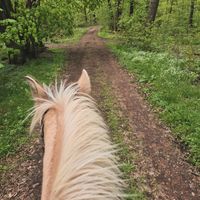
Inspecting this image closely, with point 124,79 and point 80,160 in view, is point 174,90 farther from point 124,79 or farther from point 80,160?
point 80,160

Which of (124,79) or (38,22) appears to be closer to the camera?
(124,79)

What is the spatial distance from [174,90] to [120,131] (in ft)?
10.9

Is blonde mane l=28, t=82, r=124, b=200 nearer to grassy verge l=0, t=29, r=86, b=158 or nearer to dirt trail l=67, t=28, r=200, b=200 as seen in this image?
grassy verge l=0, t=29, r=86, b=158

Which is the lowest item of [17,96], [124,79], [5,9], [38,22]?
[124,79]

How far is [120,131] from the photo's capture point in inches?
288

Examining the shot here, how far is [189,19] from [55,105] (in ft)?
105

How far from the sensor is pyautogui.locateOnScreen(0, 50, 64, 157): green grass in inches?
288

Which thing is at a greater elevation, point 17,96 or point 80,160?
point 80,160

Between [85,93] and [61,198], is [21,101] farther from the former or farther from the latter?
[61,198]

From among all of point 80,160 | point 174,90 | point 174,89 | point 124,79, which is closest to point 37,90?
point 80,160

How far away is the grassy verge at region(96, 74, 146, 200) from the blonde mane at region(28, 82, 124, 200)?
7.59 feet

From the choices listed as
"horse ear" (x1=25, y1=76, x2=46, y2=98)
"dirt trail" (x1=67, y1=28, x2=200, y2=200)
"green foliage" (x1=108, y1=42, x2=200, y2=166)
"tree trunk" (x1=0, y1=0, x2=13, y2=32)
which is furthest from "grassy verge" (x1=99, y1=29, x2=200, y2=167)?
"tree trunk" (x1=0, y1=0, x2=13, y2=32)

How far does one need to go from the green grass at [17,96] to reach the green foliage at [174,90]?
3.74 m

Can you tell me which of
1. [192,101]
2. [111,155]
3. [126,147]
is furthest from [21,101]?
[111,155]
